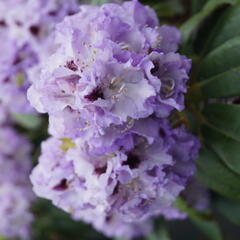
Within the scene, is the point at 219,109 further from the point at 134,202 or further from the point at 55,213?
the point at 55,213

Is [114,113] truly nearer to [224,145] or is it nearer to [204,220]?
[224,145]

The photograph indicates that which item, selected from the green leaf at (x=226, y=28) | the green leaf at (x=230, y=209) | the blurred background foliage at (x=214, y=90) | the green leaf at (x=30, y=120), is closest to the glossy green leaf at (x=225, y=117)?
the blurred background foliage at (x=214, y=90)

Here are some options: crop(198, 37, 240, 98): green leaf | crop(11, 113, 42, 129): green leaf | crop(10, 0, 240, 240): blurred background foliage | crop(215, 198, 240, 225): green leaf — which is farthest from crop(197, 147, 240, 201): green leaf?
crop(11, 113, 42, 129): green leaf

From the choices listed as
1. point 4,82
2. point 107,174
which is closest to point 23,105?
point 4,82

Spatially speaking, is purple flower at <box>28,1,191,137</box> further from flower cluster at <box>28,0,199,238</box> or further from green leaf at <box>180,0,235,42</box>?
green leaf at <box>180,0,235,42</box>

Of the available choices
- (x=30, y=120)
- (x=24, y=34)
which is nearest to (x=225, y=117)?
(x=24, y=34)

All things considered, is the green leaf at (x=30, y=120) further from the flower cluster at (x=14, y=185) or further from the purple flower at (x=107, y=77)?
the purple flower at (x=107, y=77)

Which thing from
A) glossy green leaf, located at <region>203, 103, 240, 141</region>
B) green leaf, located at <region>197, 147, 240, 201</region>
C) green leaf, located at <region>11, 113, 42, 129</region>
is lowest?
green leaf, located at <region>11, 113, 42, 129</region>
